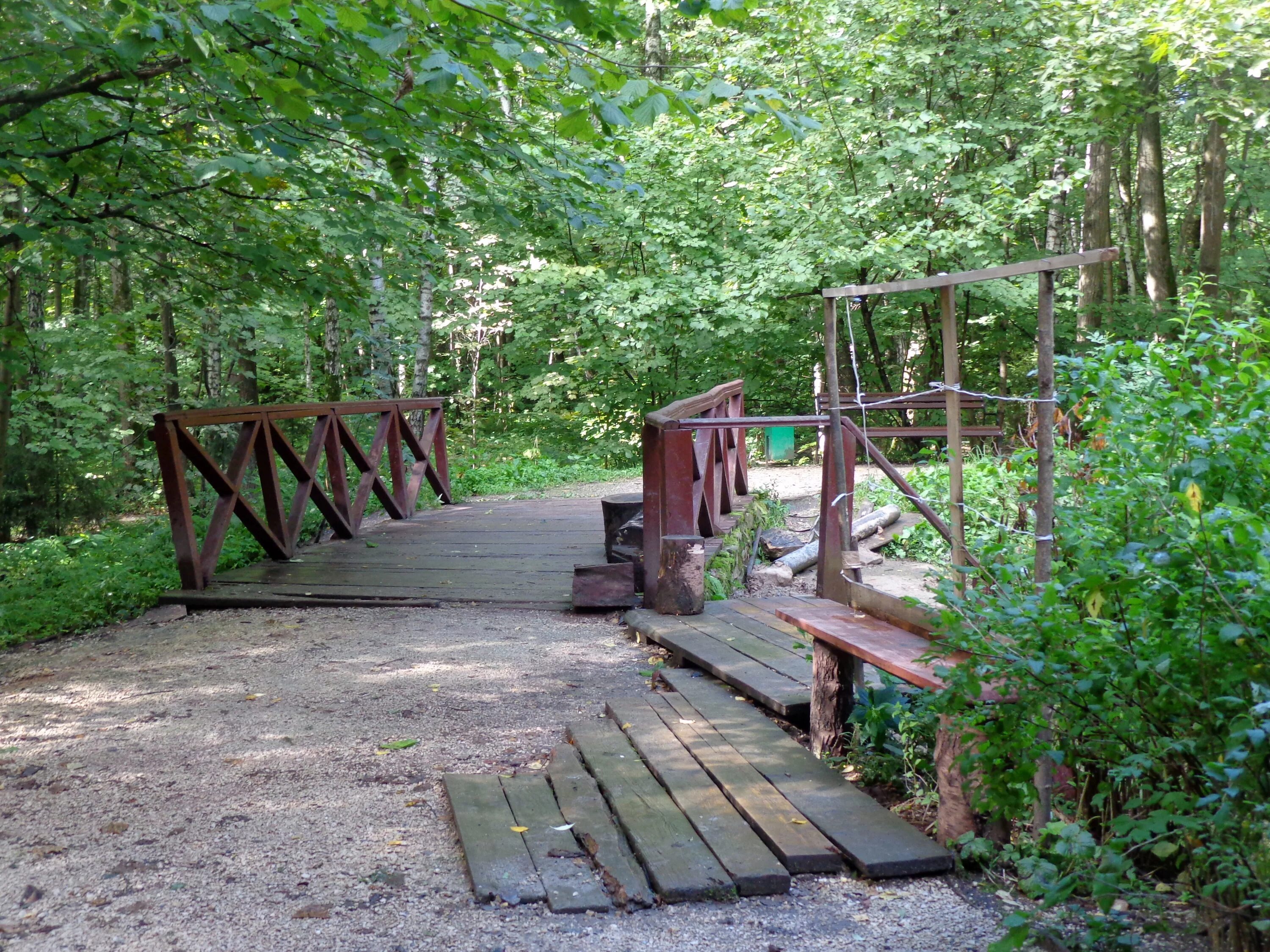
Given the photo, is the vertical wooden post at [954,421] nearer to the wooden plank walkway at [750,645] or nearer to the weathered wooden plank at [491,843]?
the wooden plank walkway at [750,645]

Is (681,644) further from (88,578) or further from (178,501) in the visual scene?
(88,578)

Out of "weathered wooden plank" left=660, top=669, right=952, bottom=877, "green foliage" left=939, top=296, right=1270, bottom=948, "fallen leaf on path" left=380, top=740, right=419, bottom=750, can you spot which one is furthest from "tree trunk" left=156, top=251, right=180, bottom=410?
"green foliage" left=939, top=296, right=1270, bottom=948

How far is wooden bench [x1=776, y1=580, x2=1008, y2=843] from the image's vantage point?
2615 mm

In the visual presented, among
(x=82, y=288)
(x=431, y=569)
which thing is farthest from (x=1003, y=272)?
(x=82, y=288)

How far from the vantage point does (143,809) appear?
3104 millimetres

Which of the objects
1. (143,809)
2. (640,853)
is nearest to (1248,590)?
(640,853)

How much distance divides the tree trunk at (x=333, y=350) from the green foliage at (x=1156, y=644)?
11.2 metres

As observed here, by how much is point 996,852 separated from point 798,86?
38.8ft

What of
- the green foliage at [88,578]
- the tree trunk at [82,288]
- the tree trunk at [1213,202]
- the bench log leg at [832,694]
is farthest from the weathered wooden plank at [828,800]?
the tree trunk at [1213,202]

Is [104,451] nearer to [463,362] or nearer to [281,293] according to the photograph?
[281,293]

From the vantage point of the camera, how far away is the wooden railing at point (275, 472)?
613 cm

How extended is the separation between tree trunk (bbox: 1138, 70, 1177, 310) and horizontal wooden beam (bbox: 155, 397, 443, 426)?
10.4 meters

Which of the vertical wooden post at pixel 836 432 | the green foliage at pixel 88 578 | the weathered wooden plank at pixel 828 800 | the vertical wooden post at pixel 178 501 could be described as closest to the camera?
the weathered wooden plank at pixel 828 800

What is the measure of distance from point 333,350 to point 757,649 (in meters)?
9.72
